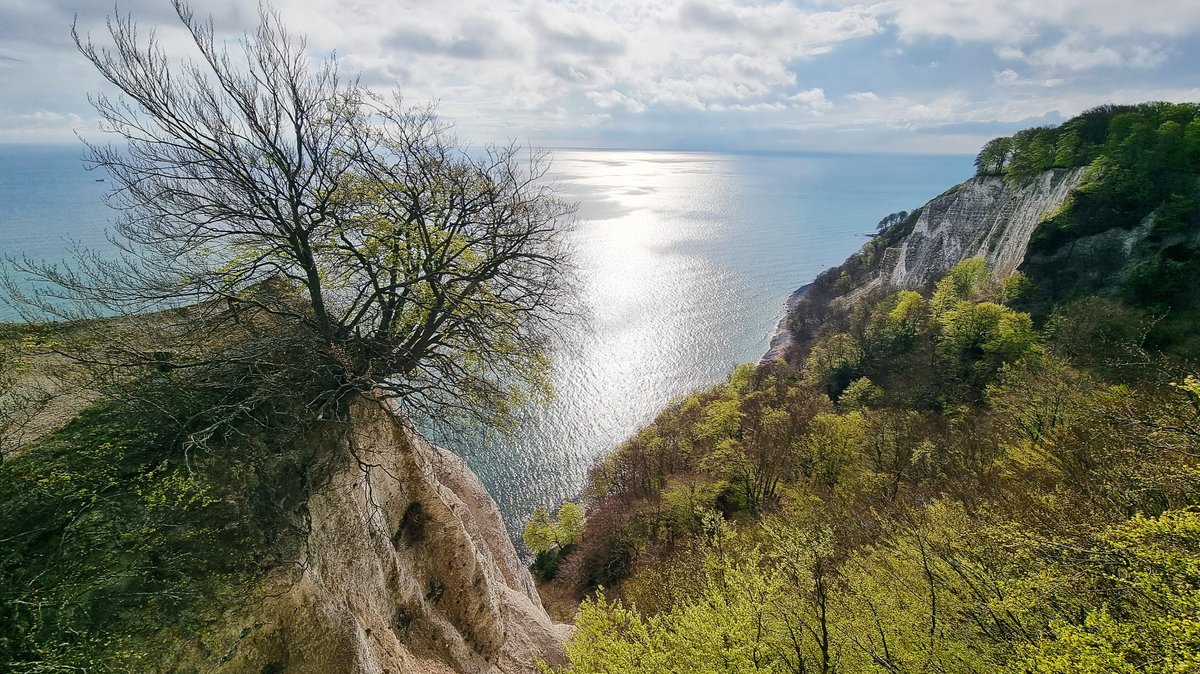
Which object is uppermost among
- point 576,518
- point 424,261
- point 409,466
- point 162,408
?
point 424,261

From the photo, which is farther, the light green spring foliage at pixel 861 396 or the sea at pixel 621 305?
the sea at pixel 621 305

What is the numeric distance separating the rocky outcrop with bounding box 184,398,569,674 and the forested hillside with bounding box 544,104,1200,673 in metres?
2.79

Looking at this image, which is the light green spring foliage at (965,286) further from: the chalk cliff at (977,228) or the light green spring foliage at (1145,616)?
the light green spring foliage at (1145,616)

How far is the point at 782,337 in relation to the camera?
69.1m

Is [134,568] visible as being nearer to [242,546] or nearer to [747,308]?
[242,546]

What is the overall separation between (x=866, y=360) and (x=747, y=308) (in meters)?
36.3

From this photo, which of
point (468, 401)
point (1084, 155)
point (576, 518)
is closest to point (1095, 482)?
point (468, 401)

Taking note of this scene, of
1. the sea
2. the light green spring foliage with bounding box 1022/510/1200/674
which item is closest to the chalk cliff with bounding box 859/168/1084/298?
the sea

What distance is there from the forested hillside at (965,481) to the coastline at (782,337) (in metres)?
4.54

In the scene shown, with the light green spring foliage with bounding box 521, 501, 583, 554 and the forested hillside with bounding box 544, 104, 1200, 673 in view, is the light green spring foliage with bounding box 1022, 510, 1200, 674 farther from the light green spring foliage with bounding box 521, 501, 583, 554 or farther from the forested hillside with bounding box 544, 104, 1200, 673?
the light green spring foliage with bounding box 521, 501, 583, 554

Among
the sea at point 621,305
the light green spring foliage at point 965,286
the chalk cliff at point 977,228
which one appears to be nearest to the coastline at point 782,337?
the sea at point 621,305

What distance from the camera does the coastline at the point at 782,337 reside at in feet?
210

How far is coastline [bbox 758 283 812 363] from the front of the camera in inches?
2522

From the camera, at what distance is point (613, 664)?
9492 mm
